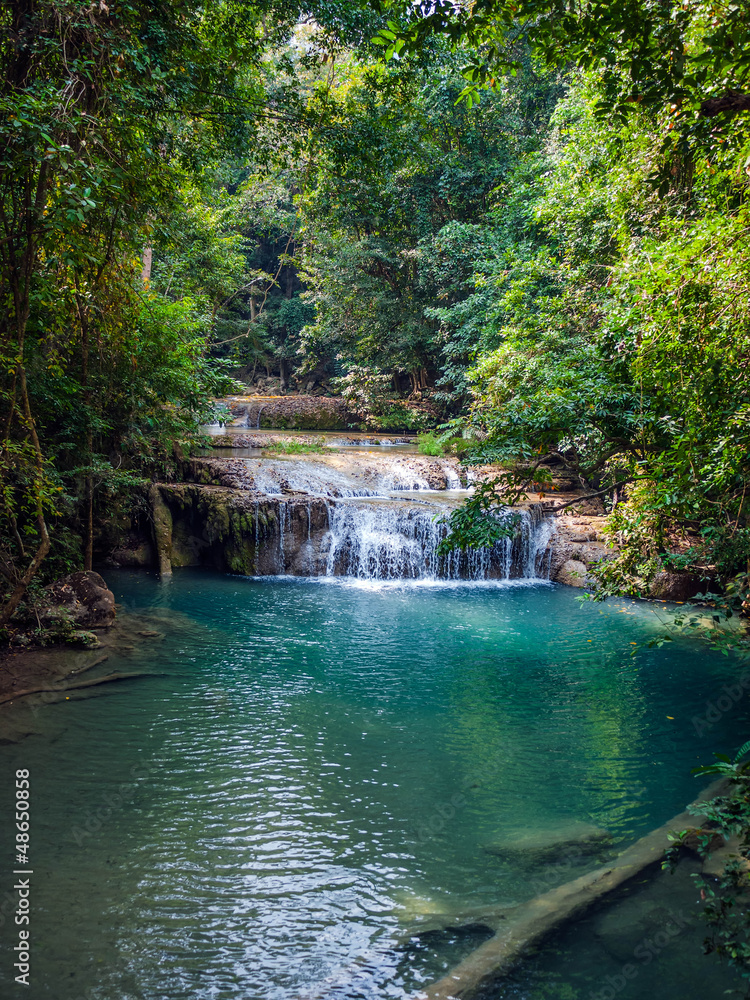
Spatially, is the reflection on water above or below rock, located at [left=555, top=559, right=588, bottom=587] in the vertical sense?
below

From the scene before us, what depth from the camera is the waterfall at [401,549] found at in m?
13.6

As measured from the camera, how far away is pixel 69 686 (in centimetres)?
676

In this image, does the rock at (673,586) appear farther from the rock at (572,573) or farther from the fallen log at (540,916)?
the fallen log at (540,916)

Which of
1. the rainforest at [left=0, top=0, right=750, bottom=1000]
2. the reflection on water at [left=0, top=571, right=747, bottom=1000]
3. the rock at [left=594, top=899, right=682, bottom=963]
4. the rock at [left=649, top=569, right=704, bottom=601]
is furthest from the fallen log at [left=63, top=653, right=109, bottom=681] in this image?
the rock at [left=649, top=569, right=704, bottom=601]

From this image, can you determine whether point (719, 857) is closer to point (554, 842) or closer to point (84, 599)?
point (554, 842)

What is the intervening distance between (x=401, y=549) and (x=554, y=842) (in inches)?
366

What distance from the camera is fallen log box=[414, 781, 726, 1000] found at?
311cm

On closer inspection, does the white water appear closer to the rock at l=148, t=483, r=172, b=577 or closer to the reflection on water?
the rock at l=148, t=483, r=172, b=577

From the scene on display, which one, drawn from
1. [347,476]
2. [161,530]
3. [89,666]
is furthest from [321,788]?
[347,476]

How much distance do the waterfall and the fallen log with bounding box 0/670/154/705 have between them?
22.1 ft

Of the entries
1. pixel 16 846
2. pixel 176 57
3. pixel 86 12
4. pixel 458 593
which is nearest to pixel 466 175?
pixel 458 593

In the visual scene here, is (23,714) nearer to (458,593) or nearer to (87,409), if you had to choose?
(87,409)

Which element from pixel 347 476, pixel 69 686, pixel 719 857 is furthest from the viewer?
pixel 347 476

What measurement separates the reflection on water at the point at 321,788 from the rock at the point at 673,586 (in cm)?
207
